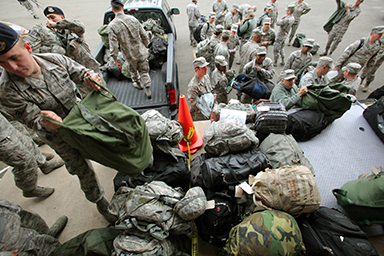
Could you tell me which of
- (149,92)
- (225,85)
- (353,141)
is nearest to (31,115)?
(149,92)

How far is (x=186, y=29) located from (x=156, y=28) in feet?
15.5

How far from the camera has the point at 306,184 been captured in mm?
1617

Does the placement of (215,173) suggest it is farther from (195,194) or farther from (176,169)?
(176,169)

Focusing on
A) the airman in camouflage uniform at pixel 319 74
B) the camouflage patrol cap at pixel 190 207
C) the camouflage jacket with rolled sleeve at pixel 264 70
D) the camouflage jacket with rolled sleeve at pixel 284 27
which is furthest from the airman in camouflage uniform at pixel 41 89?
the camouflage jacket with rolled sleeve at pixel 284 27

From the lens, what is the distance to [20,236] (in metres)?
1.41

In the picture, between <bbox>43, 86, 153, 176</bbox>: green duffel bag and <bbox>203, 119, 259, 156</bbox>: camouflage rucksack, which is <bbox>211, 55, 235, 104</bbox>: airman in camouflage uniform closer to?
<bbox>203, 119, 259, 156</bbox>: camouflage rucksack

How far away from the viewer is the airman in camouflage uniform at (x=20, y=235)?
1.31 m

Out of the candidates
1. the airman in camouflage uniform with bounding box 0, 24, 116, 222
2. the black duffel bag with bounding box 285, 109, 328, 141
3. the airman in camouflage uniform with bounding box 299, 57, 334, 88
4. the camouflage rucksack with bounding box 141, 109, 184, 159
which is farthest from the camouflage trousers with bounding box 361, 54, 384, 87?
the airman in camouflage uniform with bounding box 0, 24, 116, 222

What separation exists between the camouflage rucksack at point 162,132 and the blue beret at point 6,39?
125cm

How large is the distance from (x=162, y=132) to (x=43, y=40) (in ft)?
9.94

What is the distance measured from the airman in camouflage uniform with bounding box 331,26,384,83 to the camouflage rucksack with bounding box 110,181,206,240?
4.22 m

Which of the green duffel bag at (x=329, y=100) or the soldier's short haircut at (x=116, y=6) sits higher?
the soldier's short haircut at (x=116, y=6)

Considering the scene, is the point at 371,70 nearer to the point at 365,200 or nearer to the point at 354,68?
the point at 354,68

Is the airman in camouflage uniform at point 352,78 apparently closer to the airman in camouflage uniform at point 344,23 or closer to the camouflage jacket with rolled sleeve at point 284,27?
the camouflage jacket with rolled sleeve at point 284,27
